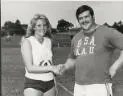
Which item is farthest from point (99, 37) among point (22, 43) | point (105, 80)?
point (22, 43)

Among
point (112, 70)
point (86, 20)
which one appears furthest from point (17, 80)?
point (112, 70)

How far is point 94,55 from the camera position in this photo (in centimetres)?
267

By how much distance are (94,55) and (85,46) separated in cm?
11

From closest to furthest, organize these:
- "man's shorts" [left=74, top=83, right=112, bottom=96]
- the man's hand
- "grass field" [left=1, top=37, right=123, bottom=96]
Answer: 1. the man's hand
2. "man's shorts" [left=74, top=83, right=112, bottom=96]
3. "grass field" [left=1, top=37, right=123, bottom=96]

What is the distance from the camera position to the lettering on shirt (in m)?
2.69

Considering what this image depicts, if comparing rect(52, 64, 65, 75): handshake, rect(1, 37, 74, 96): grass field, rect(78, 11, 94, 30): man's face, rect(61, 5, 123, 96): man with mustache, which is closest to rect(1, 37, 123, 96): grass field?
rect(1, 37, 74, 96): grass field

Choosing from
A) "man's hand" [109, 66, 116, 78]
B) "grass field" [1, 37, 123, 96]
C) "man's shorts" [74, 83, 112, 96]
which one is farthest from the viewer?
"grass field" [1, 37, 123, 96]

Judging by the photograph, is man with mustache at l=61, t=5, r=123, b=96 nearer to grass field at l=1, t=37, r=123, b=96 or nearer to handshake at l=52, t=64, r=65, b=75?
handshake at l=52, t=64, r=65, b=75

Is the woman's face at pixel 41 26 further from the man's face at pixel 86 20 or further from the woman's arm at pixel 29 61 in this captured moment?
the man's face at pixel 86 20

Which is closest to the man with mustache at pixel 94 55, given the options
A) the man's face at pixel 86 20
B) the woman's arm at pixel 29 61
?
the man's face at pixel 86 20

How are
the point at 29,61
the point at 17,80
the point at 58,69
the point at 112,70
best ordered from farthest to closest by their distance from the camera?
the point at 17,80 → the point at 58,69 → the point at 29,61 → the point at 112,70

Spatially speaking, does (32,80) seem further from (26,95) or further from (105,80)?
(105,80)

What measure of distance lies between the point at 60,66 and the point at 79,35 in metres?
0.33

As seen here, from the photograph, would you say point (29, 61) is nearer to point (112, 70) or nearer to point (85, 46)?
point (85, 46)
